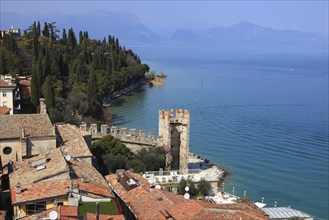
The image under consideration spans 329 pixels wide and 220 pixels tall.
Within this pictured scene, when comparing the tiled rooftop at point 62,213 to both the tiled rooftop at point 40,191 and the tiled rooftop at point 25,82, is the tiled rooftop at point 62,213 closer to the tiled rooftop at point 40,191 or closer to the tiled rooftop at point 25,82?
the tiled rooftop at point 40,191

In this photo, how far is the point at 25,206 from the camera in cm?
1380

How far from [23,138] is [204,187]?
9.30 m

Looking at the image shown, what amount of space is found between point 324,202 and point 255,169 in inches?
241

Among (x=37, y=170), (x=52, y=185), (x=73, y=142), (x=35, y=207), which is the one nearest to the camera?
(x=35, y=207)

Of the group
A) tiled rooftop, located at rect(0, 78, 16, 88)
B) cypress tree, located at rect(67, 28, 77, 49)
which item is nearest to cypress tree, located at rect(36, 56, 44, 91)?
tiled rooftop, located at rect(0, 78, 16, 88)

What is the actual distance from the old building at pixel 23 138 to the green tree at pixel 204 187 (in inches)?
303

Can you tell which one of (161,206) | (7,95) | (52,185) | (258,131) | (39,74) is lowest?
(258,131)

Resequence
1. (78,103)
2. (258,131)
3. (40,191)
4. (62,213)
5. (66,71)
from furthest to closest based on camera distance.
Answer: (66,71) < (258,131) < (78,103) < (40,191) < (62,213)

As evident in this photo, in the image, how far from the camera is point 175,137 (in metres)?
27.9

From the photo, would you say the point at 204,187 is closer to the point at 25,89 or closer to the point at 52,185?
the point at 52,185

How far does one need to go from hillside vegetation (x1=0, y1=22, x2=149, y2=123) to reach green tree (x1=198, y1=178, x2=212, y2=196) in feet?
40.3

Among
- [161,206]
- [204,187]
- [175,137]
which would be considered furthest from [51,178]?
[175,137]

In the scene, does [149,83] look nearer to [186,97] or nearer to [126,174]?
[186,97]

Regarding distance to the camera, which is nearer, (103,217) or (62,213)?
(62,213)
